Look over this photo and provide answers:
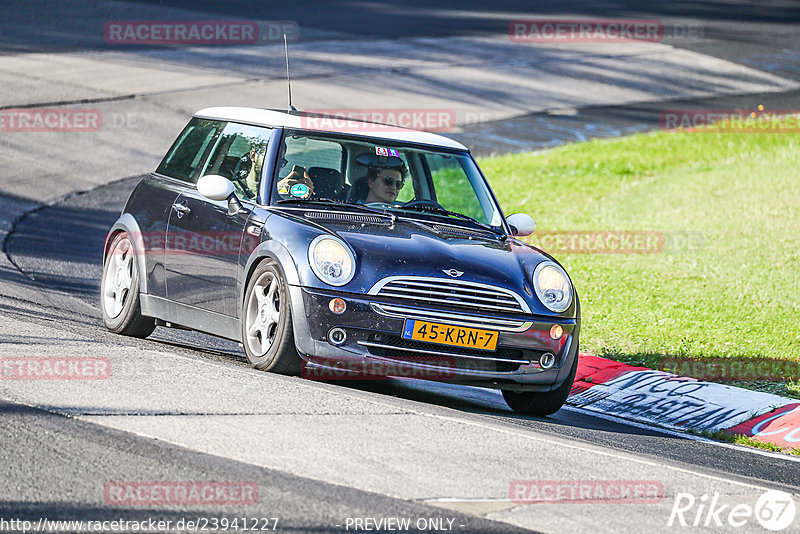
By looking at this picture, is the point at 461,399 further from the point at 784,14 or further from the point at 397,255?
the point at 784,14

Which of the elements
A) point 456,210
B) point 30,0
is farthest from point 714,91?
point 456,210

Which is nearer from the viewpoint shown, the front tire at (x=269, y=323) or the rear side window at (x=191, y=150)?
the front tire at (x=269, y=323)

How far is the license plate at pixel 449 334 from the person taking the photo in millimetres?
6844

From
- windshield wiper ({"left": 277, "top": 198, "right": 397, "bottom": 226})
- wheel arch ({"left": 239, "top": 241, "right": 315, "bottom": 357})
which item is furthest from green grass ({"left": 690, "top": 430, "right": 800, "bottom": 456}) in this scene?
wheel arch ({"left": 239, "top": 241, "right": 315, "bottom": 357})

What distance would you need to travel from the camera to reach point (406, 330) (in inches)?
269

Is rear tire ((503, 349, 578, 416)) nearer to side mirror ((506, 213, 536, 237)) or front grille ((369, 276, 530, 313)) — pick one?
front grille ((369, 276, 530, 313))

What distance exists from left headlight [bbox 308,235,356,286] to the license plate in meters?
0.45
